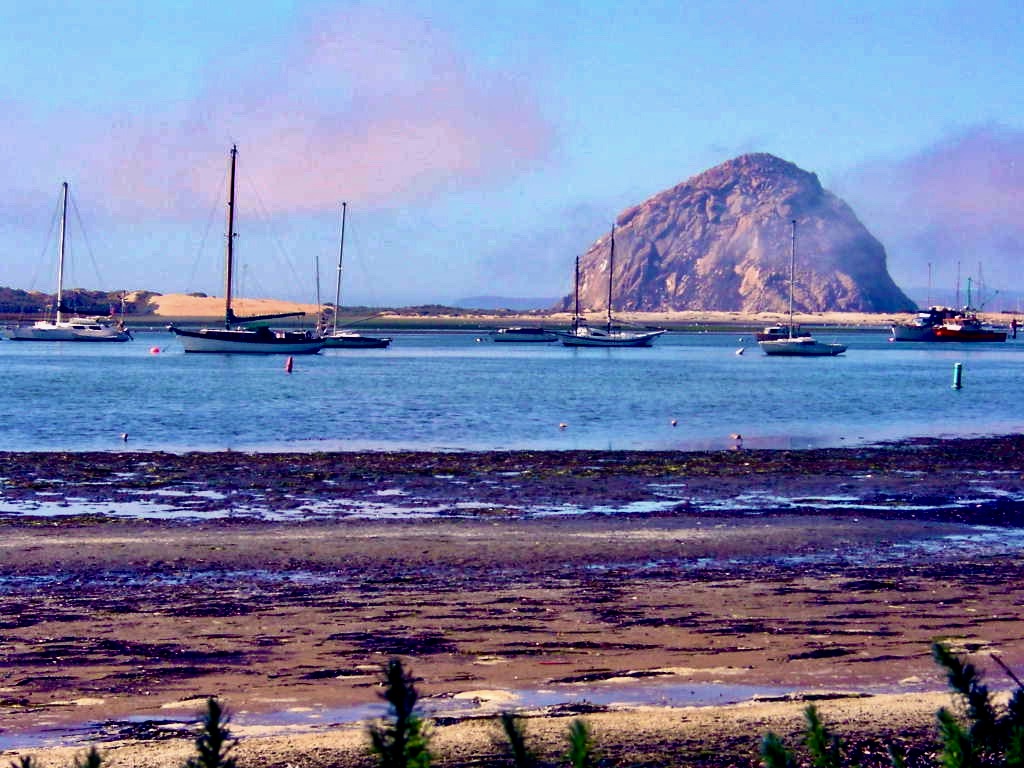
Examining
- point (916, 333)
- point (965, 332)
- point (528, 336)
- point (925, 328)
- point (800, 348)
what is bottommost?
point (528, 336)

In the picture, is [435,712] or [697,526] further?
[697,526]

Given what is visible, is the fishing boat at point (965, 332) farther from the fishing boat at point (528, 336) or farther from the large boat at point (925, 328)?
the fishing boat at point (528, 336)

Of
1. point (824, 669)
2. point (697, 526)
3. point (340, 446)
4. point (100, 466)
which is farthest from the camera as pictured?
point (340, 446)

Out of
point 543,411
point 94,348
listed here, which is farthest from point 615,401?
point 94,348

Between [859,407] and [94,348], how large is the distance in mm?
101407

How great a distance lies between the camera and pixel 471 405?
5753 cm

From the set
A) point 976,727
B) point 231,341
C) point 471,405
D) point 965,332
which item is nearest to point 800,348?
point 231,341

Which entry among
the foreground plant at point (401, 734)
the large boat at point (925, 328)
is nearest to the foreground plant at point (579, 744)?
the foreground plant at point (401, 734)

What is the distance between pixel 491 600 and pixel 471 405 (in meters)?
42.1

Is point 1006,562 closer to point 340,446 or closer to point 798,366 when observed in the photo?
point 340,446

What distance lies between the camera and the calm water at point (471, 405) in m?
41.1

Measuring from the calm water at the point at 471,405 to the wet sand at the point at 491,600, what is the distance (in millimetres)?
12391

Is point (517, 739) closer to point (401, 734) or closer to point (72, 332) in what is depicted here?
point (401, 734)

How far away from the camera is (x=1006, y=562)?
1845 cm
